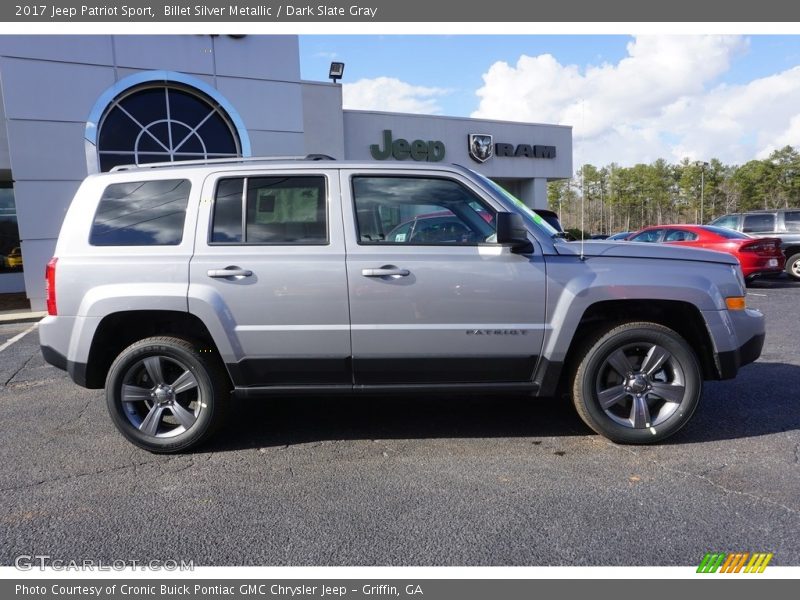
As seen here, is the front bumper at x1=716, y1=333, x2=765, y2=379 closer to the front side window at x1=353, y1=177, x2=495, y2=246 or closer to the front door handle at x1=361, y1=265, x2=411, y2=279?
the front side window at x1=353, y1=177, x2=495, y2=246

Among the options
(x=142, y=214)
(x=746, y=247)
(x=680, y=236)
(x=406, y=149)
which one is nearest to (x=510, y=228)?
(x=142, y=214)

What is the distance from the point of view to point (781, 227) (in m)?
13.8

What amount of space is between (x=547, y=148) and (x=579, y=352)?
2290 cm

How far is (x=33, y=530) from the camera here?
2719mm

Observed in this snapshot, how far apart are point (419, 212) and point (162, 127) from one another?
1082 cm

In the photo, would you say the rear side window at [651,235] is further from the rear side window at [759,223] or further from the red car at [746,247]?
the rear side window at [759,223]

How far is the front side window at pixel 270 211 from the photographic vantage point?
11.6 feet

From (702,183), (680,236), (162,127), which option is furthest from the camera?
(702,183)

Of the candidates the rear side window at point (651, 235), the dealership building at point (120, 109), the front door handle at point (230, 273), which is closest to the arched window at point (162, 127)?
the dealership building at point (120, 109)

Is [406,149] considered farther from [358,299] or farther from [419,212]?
[358,299]

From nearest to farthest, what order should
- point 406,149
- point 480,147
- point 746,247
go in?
point 746,247, point 406,149, point 480,147

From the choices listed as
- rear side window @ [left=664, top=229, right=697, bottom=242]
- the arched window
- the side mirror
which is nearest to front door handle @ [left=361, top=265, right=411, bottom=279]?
the side mirror

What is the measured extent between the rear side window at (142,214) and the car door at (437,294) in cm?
118

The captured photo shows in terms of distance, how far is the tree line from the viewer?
57500 millimetres
